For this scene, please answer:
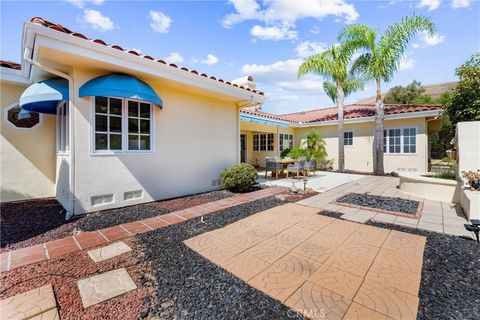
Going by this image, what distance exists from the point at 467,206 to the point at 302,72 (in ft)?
50.5

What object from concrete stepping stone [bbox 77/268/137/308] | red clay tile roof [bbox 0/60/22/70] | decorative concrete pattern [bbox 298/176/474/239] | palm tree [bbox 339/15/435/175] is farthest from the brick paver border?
palm tree [bbox 339/15/435/175]

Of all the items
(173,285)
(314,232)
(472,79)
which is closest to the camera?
(173,285)

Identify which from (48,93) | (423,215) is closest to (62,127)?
(48,93)

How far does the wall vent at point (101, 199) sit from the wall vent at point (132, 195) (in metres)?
0.49

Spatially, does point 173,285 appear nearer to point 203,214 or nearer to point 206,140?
point 203,214

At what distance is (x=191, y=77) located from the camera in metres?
8.65

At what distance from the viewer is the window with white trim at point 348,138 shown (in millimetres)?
20781

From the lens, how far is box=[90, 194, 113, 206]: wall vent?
7.20m

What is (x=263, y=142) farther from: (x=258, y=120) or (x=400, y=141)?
(x=400, y=141)

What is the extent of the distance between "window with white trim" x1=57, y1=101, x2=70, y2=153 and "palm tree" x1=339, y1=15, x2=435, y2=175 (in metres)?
19.4

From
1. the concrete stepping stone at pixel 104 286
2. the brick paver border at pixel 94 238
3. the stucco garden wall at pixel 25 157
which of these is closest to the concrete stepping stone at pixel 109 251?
the brick paver border at pixel 94 238

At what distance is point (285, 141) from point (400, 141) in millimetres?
10348

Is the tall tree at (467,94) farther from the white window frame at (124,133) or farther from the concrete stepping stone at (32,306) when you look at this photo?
the concrete stepping stone at (32,306)

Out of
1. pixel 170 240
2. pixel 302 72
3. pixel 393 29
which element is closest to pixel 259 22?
pixel 302 72
